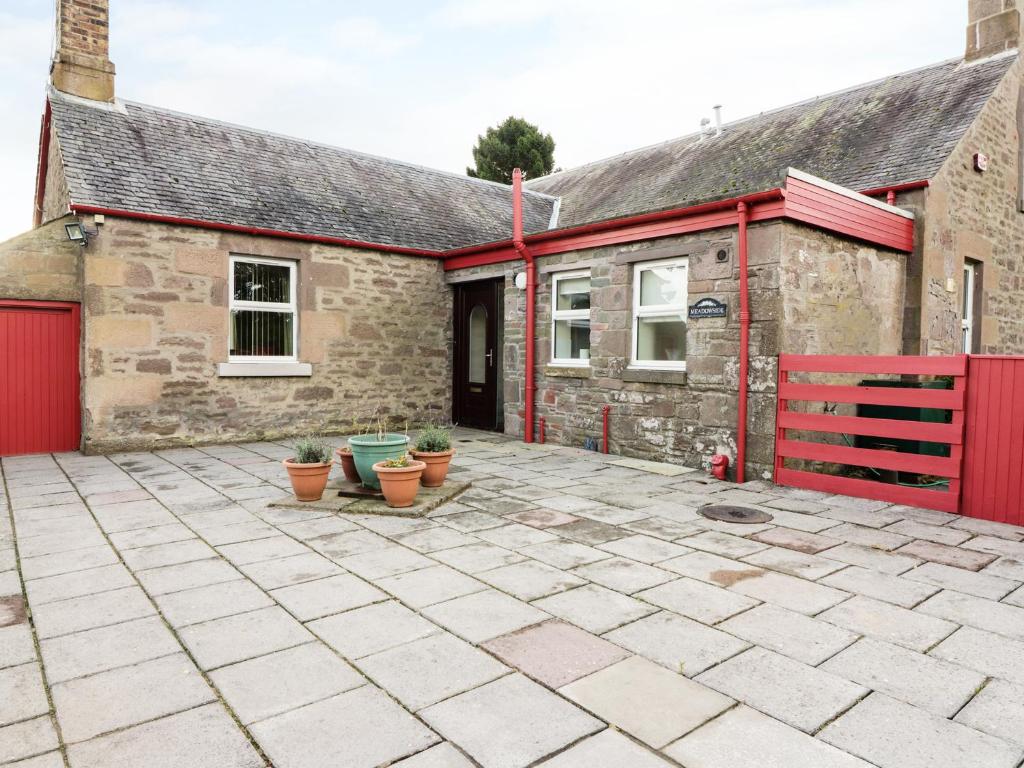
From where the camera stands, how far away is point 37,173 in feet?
41.7

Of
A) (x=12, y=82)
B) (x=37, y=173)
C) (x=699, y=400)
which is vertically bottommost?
(x=699, y=400)

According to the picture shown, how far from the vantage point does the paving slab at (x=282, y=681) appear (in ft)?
7.94

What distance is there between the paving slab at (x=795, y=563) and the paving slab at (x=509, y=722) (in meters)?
2.21

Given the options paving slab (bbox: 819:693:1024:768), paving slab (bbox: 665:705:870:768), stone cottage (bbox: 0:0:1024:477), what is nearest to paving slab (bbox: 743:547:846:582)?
paving slab (bbox: 819:693:1024:768)

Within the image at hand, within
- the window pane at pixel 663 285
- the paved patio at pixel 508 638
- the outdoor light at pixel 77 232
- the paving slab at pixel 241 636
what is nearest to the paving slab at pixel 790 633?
the paved patio at pixel 508 638

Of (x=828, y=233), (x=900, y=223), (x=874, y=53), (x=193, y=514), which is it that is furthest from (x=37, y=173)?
(x=874, y=53)

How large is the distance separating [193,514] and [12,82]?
11197 millimetres

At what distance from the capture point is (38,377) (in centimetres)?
855

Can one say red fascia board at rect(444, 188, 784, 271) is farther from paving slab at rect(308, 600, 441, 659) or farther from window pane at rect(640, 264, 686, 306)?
paving slab at rect(308, 600, 441, 659)

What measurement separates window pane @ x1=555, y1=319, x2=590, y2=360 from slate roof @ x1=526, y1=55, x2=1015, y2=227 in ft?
5.88

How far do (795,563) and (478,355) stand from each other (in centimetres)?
779

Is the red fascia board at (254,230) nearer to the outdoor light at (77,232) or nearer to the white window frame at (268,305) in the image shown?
the outdoor light at (77,232)

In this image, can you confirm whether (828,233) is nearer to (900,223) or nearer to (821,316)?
(821,316)

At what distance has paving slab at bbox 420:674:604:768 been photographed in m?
2.12
